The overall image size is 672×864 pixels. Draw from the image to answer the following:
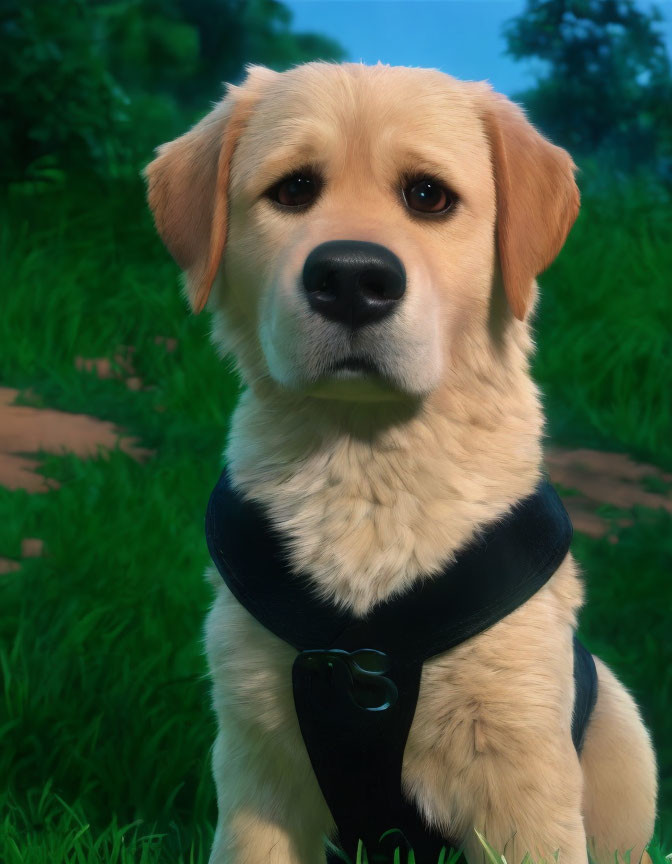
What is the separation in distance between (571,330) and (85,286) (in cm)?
297

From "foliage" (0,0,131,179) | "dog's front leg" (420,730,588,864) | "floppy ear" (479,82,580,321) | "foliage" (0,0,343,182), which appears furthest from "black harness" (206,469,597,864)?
"foliage" (0,0,131,179)

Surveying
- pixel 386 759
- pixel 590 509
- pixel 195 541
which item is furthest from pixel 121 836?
pixel 590 509

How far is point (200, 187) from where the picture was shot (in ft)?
9.80

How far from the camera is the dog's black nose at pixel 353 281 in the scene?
245 centimetres

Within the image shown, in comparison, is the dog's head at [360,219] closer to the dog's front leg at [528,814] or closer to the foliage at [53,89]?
the dog's front leg at [528,814]

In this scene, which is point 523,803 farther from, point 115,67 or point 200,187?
point 115,67

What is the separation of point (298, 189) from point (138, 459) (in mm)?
3109

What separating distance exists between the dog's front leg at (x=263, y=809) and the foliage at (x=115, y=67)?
6167 millimetres

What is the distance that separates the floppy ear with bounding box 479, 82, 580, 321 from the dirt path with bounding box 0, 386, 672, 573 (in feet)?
8.66

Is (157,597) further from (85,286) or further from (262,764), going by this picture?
(85,286)

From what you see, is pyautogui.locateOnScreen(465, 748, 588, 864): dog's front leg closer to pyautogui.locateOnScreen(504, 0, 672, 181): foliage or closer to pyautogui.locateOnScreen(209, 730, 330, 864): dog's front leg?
pyautogui.locateOnScreen(209, 730, 330, 864): dog's front leg

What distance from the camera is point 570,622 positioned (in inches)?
111

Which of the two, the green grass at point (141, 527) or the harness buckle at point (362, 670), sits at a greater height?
the harness buckle at point (362, 670)

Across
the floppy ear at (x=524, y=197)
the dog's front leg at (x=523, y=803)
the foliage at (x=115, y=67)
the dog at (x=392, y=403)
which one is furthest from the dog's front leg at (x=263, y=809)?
the foliage at (x=115, y=67)
